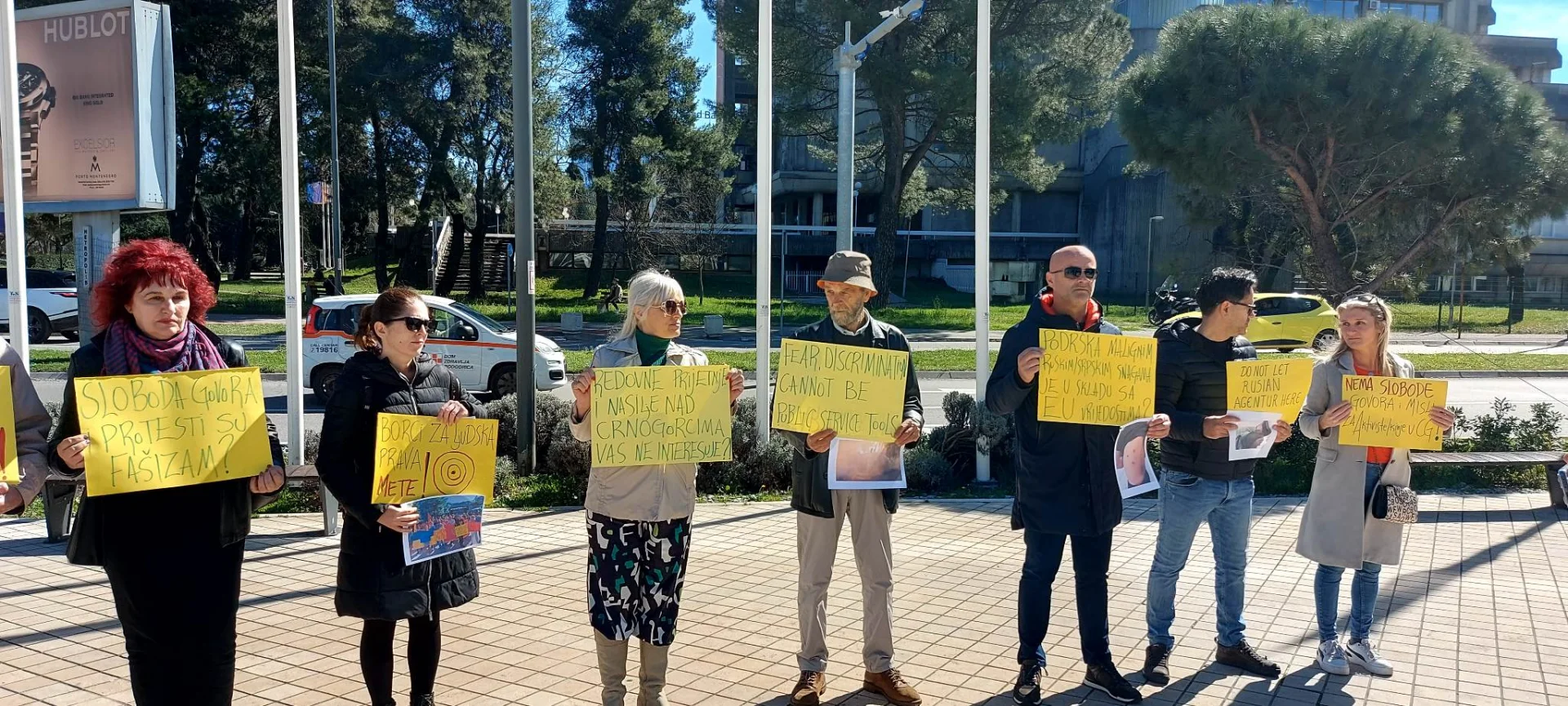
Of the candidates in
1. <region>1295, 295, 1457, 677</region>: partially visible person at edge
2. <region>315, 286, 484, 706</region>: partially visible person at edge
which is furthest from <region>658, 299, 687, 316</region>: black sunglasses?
<region>1295, 295, 1457, 677</region>: partially visible person at edge

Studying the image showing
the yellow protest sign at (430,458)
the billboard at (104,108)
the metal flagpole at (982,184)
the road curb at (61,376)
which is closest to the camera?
the yellow protest sign at (430,458)

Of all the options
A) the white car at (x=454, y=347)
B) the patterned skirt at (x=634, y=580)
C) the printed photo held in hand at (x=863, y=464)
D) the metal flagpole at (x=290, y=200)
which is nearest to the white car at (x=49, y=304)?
the white car at (x=454, y=347)

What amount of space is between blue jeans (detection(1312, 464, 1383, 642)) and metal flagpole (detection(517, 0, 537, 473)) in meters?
6.69

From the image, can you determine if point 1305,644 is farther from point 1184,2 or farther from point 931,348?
point 1184,2

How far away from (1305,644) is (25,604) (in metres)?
6.86

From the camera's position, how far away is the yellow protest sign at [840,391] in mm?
4594

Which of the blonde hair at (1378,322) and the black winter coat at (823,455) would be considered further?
the blonde hair at (1378,322)

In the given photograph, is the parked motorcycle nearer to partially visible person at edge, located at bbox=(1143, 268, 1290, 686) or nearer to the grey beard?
partially visible person at edge, located at bbox=(1143, 268, 1290, 686)

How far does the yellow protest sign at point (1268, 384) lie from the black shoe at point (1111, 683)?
1301 mm

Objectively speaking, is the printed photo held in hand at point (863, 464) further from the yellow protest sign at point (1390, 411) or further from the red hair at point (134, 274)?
the red hair at point (134, 274)

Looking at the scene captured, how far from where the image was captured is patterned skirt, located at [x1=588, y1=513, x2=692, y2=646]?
423 cm

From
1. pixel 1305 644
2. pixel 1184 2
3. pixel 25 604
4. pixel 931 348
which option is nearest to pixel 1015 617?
pixel 1305 644

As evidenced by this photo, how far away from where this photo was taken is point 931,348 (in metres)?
28.1

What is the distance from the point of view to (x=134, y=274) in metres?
3.50
